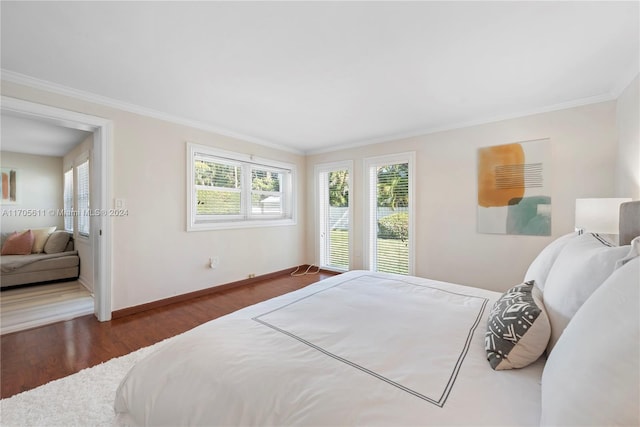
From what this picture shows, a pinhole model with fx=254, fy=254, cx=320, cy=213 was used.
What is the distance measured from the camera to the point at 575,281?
929mm

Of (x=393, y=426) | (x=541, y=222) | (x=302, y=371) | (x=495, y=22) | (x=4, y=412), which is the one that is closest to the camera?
(x=393, y=426)

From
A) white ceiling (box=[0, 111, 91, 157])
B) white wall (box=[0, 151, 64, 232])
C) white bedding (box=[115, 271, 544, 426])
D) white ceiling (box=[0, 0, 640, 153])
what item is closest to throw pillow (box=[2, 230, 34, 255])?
white wall (box=[0, 151, 64, 232])

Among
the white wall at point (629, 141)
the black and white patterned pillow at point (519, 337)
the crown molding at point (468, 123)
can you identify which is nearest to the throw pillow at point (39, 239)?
the crown molding at point (468, 123)

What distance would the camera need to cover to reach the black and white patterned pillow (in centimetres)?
92

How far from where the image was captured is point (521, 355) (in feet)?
3.02

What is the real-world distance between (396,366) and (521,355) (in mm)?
453

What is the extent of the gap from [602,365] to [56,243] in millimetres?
6269

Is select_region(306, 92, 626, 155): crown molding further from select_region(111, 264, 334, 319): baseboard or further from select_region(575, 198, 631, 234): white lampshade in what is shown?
select_region(111, 264, 334, 319): baseboard

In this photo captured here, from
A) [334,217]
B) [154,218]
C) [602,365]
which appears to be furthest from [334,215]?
[602,365]

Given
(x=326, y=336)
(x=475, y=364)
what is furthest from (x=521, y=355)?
(x=326, y=336)

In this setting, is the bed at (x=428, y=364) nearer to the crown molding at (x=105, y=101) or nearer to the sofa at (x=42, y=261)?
the crown molding at (x=105, y=101)

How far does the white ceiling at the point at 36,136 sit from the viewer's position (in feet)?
10.9

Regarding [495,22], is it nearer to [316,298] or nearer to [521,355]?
[521,355]

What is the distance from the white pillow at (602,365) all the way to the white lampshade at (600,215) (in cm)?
201
